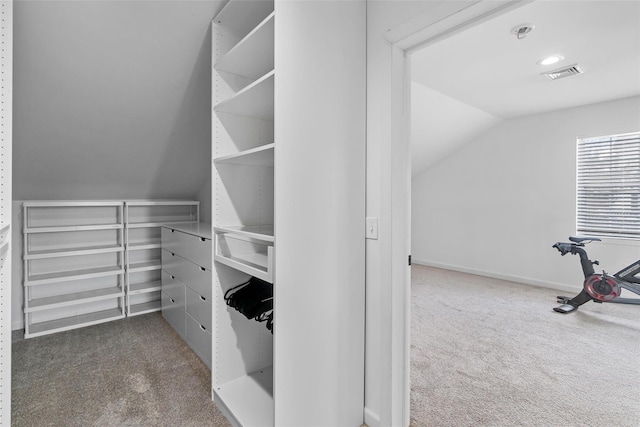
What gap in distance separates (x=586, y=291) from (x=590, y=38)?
2.40m

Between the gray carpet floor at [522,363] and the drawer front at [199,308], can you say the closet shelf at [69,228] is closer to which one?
the drawer front at [199,308]

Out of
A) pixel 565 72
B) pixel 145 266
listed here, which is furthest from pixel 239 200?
Result: pixel 565 72

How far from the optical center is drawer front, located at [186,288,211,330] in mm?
2121

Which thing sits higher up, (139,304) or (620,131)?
(620,131)

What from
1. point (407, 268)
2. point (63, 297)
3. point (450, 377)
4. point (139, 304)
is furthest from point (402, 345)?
point (63, 297)

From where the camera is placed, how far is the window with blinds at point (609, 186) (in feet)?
11.9

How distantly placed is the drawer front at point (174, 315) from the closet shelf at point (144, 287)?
0.16m

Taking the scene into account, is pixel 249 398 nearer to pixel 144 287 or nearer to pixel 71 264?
pixel 144 287

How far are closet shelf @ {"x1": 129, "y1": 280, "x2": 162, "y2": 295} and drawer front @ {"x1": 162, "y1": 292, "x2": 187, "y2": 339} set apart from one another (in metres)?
0.16

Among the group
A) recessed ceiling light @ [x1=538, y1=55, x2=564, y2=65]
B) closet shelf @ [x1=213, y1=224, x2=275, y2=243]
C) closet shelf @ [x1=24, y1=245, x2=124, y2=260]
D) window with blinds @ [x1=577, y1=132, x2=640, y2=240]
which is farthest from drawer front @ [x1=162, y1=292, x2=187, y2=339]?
window with blinds @ [x1=577, y1=132, x2=640, y2=240]

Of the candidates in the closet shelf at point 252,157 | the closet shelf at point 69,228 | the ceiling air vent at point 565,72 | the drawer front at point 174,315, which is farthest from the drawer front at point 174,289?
the ceiling air vent at point 565,72

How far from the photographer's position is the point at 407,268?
61.4 inches

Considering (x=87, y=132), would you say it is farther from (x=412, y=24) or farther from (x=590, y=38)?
(x=590, y=38)

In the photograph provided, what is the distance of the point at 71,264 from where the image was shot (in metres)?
3.07
